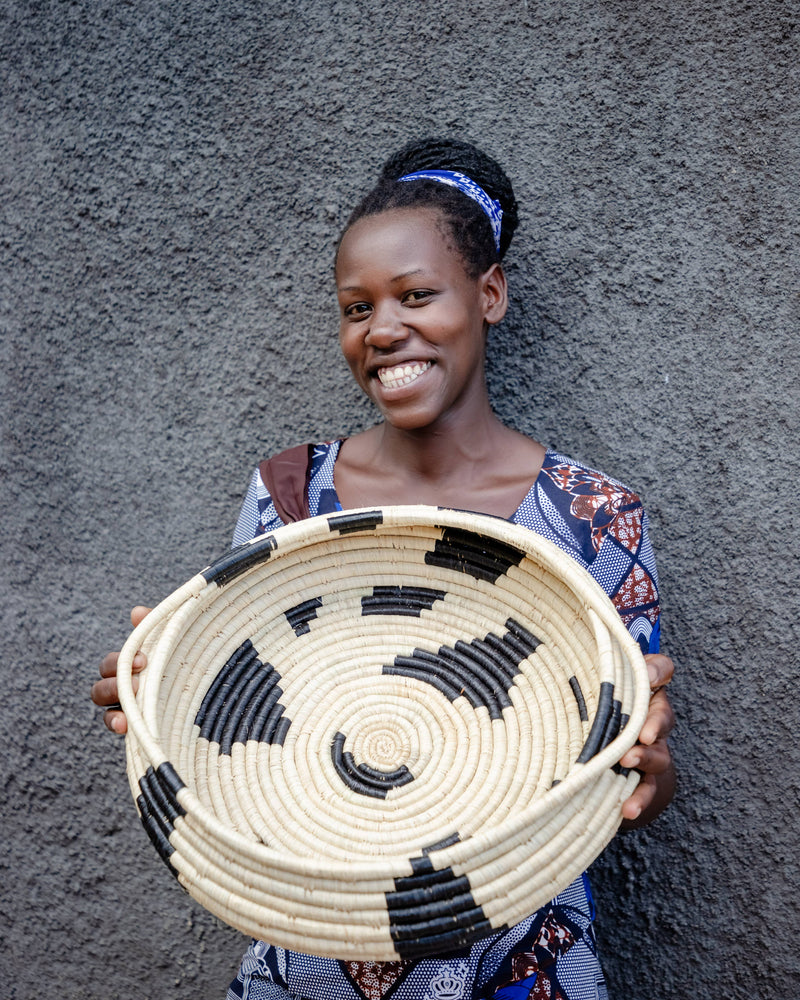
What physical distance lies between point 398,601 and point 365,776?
22 cm

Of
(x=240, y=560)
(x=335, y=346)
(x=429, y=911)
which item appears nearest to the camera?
(x=429, y=911)

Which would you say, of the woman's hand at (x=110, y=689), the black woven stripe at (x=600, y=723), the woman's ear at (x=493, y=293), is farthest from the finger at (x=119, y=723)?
the woman's ear at (x=493, y=293)

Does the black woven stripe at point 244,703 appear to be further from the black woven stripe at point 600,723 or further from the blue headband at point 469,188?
the blue headband at point 469,188

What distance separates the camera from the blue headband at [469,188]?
1167mm

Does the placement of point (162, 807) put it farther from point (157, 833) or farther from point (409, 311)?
point (409, 311)

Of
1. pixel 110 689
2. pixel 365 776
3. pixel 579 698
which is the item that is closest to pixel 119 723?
pixel 110 689

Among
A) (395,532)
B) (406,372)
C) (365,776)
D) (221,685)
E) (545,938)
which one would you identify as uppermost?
(406,372)

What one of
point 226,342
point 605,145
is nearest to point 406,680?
point 226,342

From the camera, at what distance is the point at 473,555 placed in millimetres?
1022

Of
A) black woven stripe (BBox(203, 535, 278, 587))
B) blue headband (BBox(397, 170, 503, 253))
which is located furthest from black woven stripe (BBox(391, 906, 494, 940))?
blue headband (BBox(397, 170, 503, 253))

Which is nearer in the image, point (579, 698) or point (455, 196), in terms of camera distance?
point (579, 698)

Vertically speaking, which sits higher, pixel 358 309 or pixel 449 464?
pixel 358 309

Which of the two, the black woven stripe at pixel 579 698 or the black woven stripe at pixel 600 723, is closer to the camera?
the black woven stripe at pixel 600 723

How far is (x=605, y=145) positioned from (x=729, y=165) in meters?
0.20
